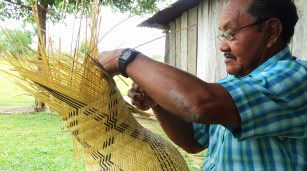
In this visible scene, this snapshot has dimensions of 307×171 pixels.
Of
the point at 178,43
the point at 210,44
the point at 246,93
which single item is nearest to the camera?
the point at 246,93

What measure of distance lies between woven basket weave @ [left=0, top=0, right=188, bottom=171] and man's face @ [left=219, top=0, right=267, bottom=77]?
0.63 meters

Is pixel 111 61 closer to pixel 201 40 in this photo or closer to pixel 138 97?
pixel 138 97

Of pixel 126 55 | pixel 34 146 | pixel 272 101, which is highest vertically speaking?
pixel 126 55

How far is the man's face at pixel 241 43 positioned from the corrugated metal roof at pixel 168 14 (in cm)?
305

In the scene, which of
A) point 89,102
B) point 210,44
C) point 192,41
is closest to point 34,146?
point 192,41

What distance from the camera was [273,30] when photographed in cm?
120

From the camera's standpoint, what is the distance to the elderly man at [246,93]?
830 millimetres

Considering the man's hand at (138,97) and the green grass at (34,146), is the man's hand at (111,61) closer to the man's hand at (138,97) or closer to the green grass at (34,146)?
the man's hand at (138,97)

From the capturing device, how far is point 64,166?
13.3ft

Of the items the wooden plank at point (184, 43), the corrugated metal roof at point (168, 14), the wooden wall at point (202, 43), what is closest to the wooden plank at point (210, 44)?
the wooden wall at point (202, 43)

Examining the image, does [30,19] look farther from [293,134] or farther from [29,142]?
[293,134]

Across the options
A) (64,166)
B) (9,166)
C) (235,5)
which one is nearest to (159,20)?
(64,166)

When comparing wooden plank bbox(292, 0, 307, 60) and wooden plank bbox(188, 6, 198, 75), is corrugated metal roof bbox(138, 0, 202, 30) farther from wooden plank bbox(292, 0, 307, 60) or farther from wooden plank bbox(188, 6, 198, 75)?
wooden plank bbox(292, 0, 307, 60)

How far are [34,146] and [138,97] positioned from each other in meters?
4.54
